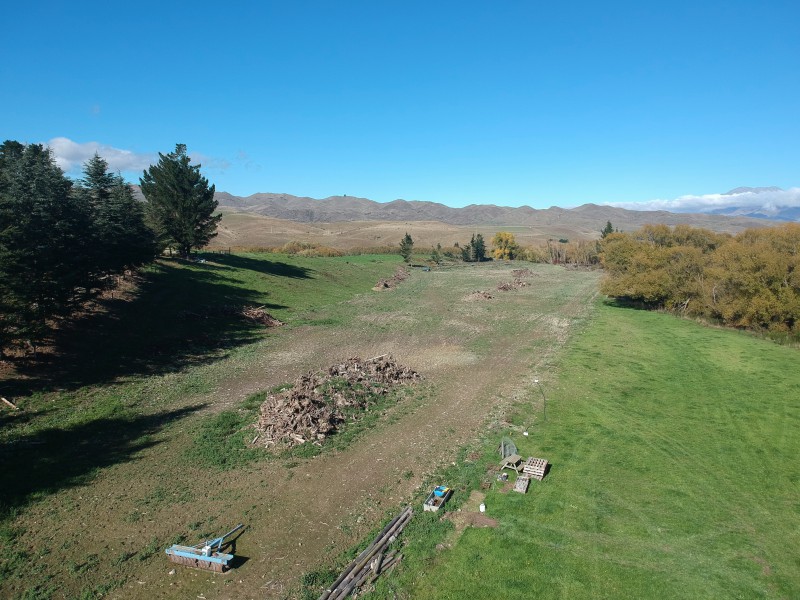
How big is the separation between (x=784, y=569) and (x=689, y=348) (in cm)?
2677

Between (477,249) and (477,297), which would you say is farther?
(477,249)

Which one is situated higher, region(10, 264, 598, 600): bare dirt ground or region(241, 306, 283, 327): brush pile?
region(241, 306, 283, 327): brush pile

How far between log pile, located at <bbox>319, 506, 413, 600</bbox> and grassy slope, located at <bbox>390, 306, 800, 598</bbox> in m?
0.64

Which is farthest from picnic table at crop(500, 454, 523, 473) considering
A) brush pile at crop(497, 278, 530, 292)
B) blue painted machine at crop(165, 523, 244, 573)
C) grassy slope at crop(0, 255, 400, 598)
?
brush pile at crop(497, 278, 530, 292)

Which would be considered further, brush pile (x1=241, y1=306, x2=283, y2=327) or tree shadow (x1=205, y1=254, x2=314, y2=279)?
tree shadow (x1=205, y1=254, x2=314, y2=279)

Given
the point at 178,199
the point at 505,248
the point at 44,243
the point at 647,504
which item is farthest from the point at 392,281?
the point at 505,248

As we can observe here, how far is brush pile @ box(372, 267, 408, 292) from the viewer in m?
64.1

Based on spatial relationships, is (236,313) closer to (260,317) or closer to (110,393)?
(260,317)

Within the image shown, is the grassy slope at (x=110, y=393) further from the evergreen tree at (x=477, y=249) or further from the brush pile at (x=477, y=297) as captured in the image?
the evergreen tree at (x=477, y=249)

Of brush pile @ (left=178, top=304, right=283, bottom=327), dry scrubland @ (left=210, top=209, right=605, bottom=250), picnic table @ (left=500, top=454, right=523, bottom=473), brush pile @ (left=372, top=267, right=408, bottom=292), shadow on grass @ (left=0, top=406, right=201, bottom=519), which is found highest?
dry scrubland @ (left=210, top=209, right=605, bottom=250)

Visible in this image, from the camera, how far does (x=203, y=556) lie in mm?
11258

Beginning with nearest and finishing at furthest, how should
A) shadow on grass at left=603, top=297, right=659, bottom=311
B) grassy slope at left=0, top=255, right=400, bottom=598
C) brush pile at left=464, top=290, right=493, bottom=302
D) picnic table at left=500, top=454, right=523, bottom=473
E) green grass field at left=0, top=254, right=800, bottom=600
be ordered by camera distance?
green grass field at left=0, top=254, right=800, bottom=600, grassy slope at left=0, top=255, right=400, bottom=598, picnic table at left=500, top=454, right=523, bottom=473, shadow on grass at left=603, top=297, right=659, bottom=311, brush pile at left=464, top=290, right=493, bottom=302

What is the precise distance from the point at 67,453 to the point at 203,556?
9.20m

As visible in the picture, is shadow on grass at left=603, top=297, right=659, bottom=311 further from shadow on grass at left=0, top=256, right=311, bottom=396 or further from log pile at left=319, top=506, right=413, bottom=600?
log pile at left=319, top=506, right=413, bottom=600
